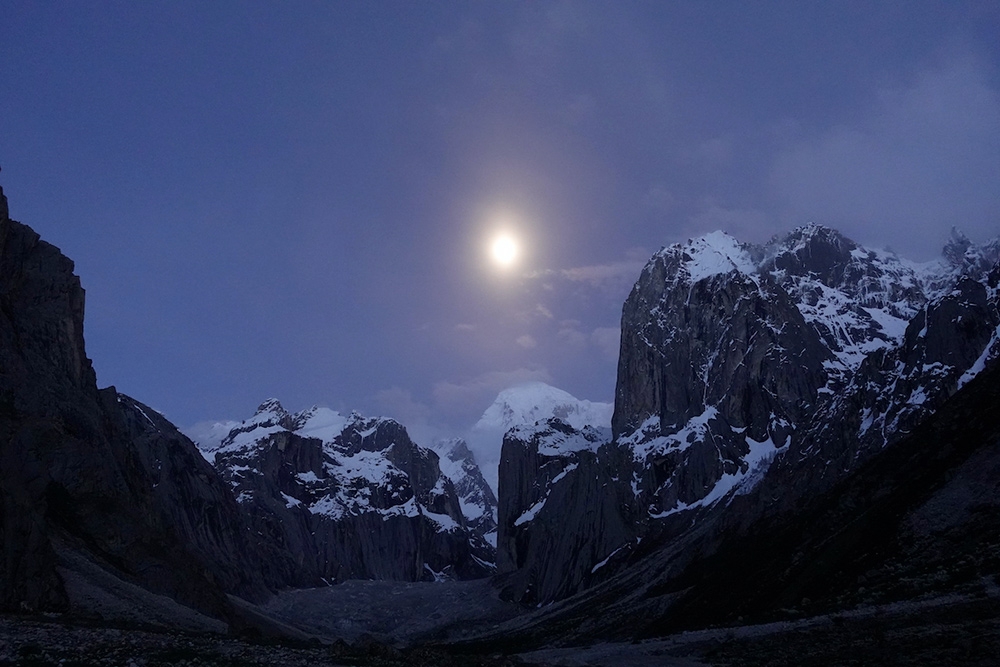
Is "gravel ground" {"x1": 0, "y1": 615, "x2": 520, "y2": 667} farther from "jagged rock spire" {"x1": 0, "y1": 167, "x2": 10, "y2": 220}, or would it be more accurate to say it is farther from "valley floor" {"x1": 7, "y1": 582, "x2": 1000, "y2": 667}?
"jagged rock spire" {"x1": 0, "y1": 167, "x2": 10, "y2": 220}

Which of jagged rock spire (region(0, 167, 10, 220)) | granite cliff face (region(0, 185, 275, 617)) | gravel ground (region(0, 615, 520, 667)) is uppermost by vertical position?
jagged rock spire (region(0, 167, 10, 220))

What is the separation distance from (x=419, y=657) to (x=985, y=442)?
54.3 metres

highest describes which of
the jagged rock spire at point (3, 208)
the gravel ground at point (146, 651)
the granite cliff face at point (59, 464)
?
the jagged rock spire at point (3, 208)

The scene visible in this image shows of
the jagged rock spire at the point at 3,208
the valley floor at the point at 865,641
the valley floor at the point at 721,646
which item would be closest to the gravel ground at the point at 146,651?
the valley floor at the point at 721,646

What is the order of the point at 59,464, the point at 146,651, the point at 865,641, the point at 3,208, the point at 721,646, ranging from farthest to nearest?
the point at 3,208, the point at 59,464, the point at 721,646, the point at 865,641, the point at 146,651

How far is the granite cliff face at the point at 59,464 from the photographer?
51.0 m

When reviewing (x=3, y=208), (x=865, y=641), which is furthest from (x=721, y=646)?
(x=3, y=208)

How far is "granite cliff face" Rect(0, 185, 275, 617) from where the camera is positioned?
5100cm

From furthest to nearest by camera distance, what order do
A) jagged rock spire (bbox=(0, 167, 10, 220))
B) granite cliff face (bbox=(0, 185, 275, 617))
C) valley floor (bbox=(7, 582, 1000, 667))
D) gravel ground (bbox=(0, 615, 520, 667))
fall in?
jagged rock spire (bbox=(0, 167, 10, 220)) → granite cliff face (bbox=(0, 185, 275, 617)) → valley floor (bbox=(7, 582, 1000, 667)) → gravel ground (bbox=(0, 615, 520, 667))

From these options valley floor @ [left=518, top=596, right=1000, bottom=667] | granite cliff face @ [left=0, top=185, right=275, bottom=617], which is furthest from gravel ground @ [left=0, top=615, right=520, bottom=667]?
valley floor @ [left=518, top=596, right=1000, bottom=667]

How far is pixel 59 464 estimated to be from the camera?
78.3m

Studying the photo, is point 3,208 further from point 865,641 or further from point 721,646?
point 865,641

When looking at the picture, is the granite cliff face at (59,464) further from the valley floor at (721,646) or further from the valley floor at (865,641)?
the valley floor at (865,641)

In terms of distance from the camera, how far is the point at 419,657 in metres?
41.6
